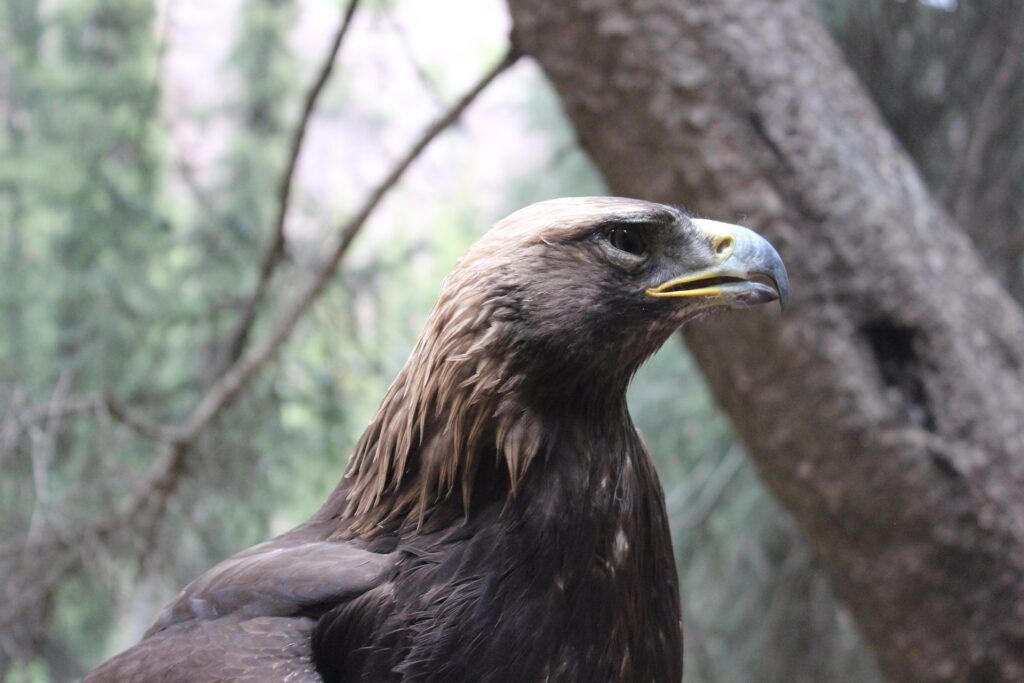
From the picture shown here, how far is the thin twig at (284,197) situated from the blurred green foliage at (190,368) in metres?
0.21

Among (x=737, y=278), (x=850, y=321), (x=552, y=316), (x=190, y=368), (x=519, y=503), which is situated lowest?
(x=850, y=321)

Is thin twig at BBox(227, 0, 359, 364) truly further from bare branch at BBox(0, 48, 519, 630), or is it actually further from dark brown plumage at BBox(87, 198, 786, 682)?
dark brown plumage at BBox(87, 198, 786, 682)

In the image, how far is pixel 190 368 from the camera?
5.74 m

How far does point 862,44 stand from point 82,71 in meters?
4.29

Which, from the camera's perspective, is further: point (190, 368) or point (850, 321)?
point (190, 368)

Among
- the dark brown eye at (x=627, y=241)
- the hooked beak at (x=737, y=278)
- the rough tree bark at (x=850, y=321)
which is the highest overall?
the dark brown eye at (x=627, y=241)

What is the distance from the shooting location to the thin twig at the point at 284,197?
4137 mm

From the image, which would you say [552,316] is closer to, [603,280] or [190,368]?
[603,280]

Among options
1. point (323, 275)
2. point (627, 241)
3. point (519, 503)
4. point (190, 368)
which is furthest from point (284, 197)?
Result: point (519, 503)

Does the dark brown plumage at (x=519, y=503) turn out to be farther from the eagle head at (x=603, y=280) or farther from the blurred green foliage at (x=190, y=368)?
the blurred green foliage at (x=190, y=368)

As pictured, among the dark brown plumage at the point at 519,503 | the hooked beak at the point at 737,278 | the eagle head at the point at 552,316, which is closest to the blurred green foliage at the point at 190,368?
the dark brown plumage at the point at 519,503

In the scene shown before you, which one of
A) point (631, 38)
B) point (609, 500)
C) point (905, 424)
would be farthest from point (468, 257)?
point (905, 424)

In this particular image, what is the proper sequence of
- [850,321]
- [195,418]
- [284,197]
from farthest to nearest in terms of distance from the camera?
1. [195,418]
2. [284,197]
3. [850,321]

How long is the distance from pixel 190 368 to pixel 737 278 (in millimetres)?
4264
